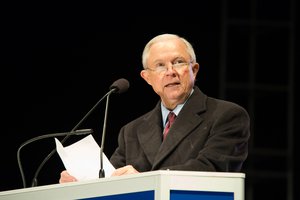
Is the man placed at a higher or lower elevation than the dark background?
lower

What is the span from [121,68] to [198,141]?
9.35 ft

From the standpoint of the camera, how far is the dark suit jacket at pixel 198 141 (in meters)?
3.21

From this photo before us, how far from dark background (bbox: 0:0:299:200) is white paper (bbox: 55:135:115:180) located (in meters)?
2.58

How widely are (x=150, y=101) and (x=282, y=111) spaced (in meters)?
1.14

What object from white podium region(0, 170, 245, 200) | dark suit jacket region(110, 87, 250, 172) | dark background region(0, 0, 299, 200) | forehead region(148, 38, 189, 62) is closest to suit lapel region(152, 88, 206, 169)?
dark suit jacket region(110, 87, 250, 172)

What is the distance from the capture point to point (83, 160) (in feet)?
10.4

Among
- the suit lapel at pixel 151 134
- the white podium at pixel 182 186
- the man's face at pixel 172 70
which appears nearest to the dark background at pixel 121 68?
the suit lapel at pixel 151 134

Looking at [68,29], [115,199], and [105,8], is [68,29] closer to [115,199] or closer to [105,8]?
[105,8]

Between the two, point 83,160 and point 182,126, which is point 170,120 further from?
point 83,160

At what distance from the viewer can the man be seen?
324cm

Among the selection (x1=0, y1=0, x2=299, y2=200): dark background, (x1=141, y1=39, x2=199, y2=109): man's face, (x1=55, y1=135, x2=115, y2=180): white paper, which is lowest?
(x1=55, y1=135, x2=115, y2=180): white paper

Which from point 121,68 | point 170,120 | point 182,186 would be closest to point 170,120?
point 170,120

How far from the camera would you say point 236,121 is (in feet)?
11.1

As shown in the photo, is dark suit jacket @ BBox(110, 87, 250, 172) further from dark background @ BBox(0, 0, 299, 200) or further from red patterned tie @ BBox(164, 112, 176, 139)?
dark background @ BBox(0, 0, 299, 200)
